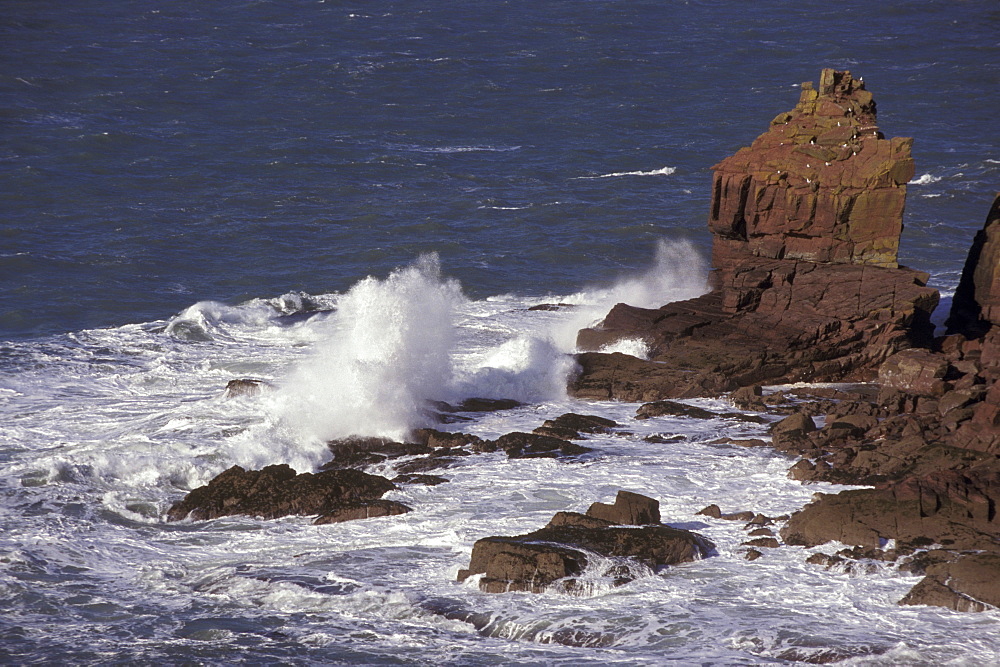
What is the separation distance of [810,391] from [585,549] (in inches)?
341

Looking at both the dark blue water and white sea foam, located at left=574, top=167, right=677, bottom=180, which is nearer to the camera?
the dark blue water

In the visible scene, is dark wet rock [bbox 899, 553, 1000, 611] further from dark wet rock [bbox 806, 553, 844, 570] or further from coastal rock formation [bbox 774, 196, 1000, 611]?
dark wet rock [bbox 806, 553, 844, 570]

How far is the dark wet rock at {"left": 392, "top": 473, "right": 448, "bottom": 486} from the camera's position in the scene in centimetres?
1684

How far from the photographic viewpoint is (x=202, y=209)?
36656 mm

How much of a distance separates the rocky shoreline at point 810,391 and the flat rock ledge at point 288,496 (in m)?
0.03

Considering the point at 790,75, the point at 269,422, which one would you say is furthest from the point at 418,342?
the point at 790,75

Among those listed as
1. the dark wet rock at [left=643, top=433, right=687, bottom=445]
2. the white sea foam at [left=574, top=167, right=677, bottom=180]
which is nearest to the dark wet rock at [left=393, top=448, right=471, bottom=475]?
the dark wet rock at [left=643, top=433, right=687, bottom=445]

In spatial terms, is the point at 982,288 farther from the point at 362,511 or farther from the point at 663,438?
the point at 362,511

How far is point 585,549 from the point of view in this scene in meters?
13.9

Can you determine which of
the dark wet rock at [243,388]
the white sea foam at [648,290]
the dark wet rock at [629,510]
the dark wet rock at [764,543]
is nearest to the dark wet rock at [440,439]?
the dark wet rock at [243,388]

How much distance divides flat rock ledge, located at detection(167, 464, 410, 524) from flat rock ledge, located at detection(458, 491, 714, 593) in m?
2.49

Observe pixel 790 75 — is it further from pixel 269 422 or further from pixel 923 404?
pixel 269 422

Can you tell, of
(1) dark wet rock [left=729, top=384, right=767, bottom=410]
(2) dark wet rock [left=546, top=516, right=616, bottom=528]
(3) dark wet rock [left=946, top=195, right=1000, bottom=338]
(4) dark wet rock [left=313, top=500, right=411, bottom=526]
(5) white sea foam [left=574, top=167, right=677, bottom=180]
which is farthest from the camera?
(5) white sea foam [left=574, top=167, right=677, bottom=180]

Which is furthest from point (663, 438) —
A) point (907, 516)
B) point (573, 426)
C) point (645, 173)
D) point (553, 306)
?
point (645, 173)
